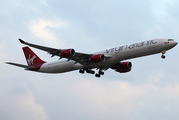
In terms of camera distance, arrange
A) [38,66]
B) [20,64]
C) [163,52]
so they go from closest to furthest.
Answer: [163,52], [20,64], [38,66]

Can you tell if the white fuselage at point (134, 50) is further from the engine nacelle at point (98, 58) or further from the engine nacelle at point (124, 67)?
the engine nacelle at point (124, 67)

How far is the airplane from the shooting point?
47.8 m

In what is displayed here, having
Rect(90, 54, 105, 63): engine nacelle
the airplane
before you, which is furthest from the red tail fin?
Rect(90, 54, 105, 63): engine nacelle

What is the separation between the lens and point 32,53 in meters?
63.7

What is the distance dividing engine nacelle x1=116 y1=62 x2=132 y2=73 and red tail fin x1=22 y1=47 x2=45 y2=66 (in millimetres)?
15450

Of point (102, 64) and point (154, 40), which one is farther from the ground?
point (154, 40)

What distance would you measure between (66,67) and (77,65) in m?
2.09

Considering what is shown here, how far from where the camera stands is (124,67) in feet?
187

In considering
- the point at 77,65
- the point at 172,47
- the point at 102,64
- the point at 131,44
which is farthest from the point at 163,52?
the point at 77,65

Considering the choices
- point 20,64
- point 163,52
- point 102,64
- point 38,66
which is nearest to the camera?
point 163,52

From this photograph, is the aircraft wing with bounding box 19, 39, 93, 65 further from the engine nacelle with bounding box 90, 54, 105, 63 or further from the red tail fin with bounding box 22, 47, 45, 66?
the red tail fin with bounding box 22, 47, 45, 66

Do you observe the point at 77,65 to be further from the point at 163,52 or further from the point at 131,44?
the point at 163,52

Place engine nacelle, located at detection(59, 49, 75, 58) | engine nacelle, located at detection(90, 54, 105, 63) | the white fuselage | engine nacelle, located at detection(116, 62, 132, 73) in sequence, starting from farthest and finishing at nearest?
engine nacelle, located at detection(116, 62, 132, 73) → engine nacelle, located at detection(90, 54, 105, 63) → engine nacelle, located at detection(59, 49, 75, 58) → the white fuselage

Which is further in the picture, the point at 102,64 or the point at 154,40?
the point at 102,64
